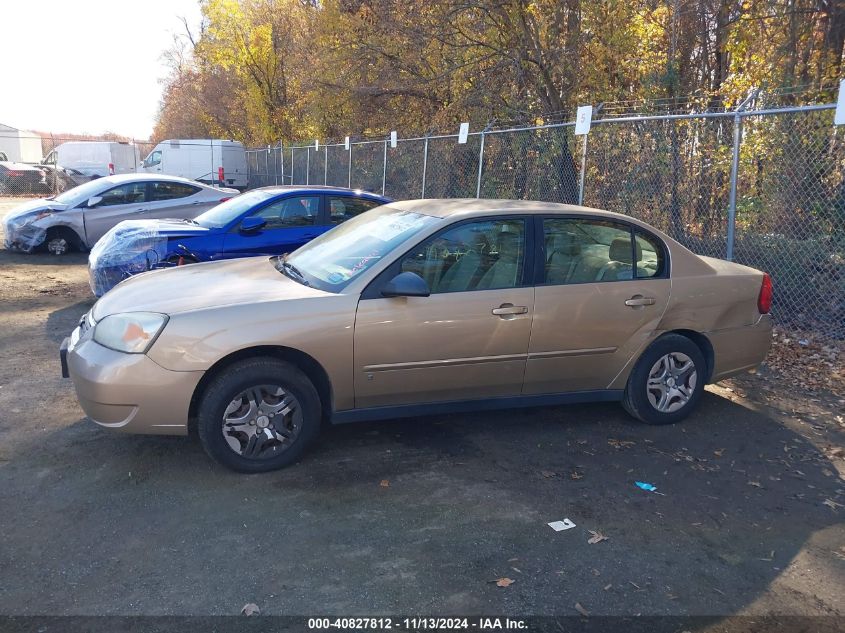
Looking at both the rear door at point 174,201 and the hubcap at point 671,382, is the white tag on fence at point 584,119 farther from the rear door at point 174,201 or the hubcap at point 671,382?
the rear door at point 174,201

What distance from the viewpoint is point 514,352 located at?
4.84m

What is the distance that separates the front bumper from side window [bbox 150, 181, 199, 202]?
350 inches

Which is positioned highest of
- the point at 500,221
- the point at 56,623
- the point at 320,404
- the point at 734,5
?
the point at 734,5

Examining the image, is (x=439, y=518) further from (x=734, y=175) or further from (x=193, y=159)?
(x=193, y=159)

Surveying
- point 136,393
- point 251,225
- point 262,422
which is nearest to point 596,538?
point 262,422

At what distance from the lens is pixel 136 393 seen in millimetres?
4109

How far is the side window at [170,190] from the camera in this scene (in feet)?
40.9

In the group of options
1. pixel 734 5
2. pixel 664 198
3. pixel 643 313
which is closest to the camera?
pixel 643 313

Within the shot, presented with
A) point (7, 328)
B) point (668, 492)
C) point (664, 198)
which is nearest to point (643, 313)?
point (668, 492)

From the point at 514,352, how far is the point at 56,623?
9.88 ft

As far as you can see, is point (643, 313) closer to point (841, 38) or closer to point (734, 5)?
point (841, 38)

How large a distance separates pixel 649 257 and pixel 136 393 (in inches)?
144

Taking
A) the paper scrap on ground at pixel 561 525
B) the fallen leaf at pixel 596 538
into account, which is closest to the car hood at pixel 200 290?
the paper scrap on ground at pixel 561 525

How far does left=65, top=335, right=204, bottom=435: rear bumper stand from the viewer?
162 inches
